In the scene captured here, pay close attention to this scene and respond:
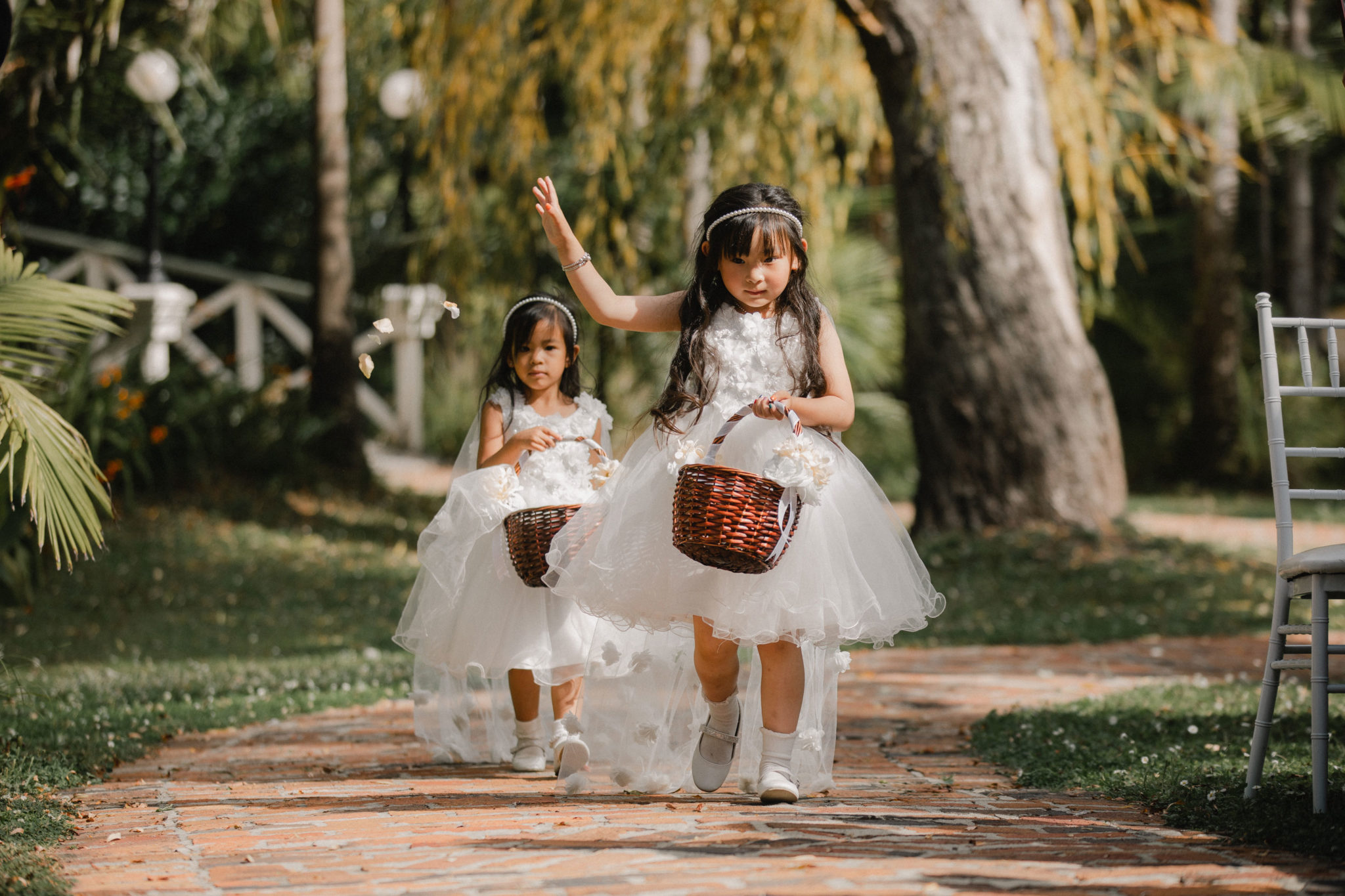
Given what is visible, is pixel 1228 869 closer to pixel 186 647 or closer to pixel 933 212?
pixel 186 647

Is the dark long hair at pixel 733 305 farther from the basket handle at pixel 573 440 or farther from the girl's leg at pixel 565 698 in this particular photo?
the girl's leg at pixel 565 698

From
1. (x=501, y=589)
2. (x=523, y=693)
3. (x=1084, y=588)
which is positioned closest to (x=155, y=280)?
(x=1084, y=588)

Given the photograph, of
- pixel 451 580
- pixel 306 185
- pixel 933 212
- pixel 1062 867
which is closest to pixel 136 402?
pixel 933 212

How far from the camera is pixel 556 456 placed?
3971mm

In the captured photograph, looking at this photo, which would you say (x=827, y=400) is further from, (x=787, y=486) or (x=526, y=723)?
(x=526, y=723)

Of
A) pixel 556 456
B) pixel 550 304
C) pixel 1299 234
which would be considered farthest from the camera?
pixel 1299 234

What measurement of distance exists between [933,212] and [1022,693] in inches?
159

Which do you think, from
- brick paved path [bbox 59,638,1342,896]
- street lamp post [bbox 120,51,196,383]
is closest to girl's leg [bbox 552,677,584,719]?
brick paved path [bbox 59,638,1342,896]

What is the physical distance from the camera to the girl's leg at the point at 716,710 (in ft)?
11.3

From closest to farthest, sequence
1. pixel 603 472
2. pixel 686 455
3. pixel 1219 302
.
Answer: pixel 686 455 < pixel 603 472 < pixel 1219 302

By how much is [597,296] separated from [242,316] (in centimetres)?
1397

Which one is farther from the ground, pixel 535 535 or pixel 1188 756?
pixel 535 535

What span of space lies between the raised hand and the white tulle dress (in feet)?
1.47

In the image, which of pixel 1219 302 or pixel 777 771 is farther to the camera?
pixel 1219 302
